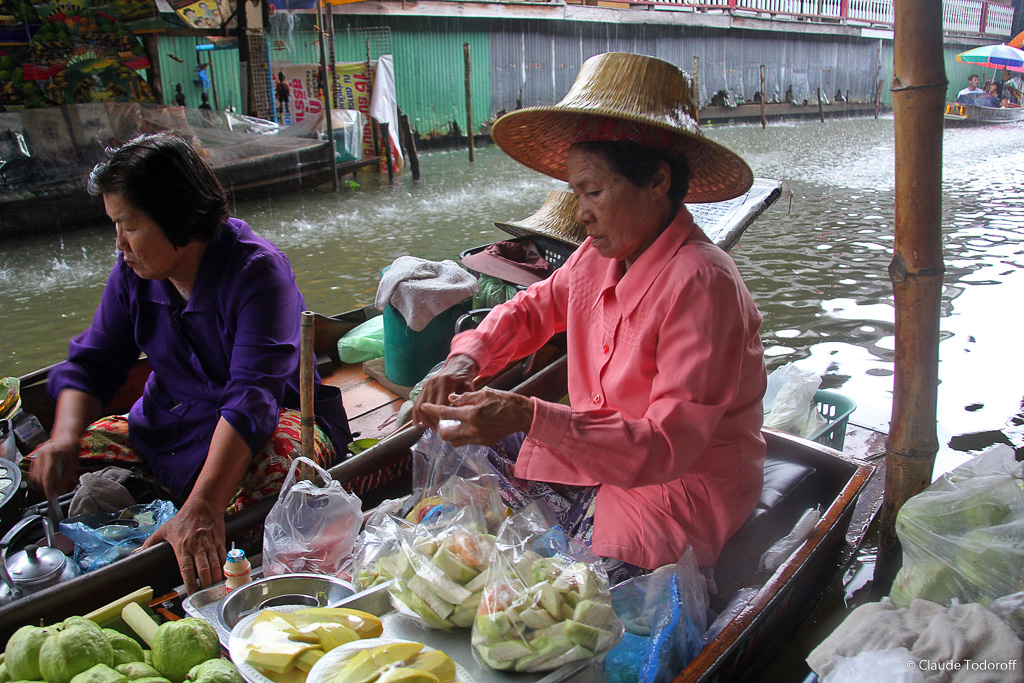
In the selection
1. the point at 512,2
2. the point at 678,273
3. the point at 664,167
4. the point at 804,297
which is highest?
the point at 512,2

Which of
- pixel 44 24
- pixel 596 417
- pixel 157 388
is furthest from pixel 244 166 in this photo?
pixel 596 417

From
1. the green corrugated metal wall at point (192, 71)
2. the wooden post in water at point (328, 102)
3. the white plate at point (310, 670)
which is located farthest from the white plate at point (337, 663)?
the green corrugated metal wall at point (192, 71)

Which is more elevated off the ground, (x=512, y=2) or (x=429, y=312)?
(x=512, y=2)

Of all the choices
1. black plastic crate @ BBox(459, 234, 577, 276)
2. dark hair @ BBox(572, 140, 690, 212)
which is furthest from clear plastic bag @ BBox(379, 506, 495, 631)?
black plastic crate @ BBox(459, 234, 577, 276)

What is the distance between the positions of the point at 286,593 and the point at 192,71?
12719mm

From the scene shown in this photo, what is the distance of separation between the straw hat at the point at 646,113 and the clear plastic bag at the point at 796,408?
1.29 m

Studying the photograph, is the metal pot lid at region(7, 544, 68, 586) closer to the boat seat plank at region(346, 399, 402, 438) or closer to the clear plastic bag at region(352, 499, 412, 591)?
the clear plastic bag at region(352, 499, 412, 591)

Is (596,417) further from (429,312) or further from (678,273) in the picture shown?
(429,312)

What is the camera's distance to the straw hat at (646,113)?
166 centimetres

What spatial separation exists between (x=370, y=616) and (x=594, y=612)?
0.46 m

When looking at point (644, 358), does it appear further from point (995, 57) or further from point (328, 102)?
point (995, 57)

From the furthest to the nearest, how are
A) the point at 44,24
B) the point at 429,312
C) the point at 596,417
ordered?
the point at 44,24 < the point at 429,312 < the point at 596,417

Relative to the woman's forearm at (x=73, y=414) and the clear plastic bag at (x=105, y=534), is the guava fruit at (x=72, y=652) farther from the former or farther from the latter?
the woman's forearm at (x=73, y=414)

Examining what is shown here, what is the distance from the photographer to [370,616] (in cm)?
142
